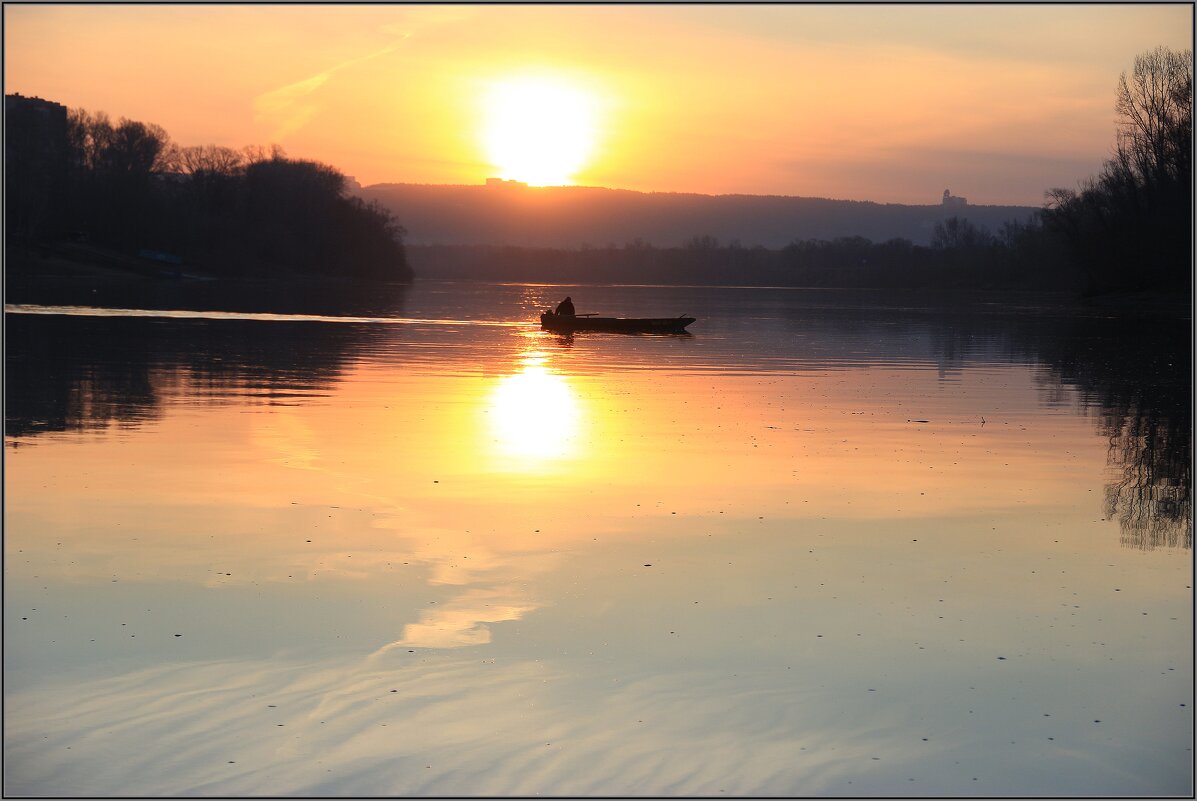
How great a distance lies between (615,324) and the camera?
2594 inches

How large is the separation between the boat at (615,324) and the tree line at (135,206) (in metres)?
80.8

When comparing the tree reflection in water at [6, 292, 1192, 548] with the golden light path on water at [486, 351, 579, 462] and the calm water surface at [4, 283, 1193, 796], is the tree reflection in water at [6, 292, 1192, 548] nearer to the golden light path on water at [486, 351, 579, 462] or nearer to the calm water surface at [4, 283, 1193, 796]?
the calm water surface at [4, 283, 1193, 796]

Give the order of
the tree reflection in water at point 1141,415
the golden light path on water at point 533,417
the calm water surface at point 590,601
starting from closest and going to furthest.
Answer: the calm water surface at point 590,601, the tree reflection in water at point 1141,415, the golden light path on water at point 533,417

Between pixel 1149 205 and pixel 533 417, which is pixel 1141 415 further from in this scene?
pixel 1149 205

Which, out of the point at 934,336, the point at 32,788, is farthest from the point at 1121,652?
the point at 934,336

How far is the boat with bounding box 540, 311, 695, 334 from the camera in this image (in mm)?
63719

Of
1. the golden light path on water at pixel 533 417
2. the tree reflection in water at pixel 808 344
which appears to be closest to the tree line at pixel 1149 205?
the tree reflection in water at pixel 808 344

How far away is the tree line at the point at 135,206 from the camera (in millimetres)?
140750

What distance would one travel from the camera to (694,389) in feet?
105

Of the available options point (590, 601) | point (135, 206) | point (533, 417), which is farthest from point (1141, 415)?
point (135, 206)

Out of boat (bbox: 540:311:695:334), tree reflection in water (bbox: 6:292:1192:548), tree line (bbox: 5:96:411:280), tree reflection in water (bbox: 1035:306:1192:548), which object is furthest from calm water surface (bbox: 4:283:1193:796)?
tree line (bbox: 5:96:411:280)

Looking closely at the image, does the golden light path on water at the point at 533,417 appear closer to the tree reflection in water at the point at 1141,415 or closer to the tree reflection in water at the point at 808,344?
the tree reflection in water at the point at 808,344

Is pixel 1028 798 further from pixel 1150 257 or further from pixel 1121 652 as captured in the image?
pixel 1150 257

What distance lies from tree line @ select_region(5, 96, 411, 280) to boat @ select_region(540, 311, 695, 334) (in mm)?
80781
